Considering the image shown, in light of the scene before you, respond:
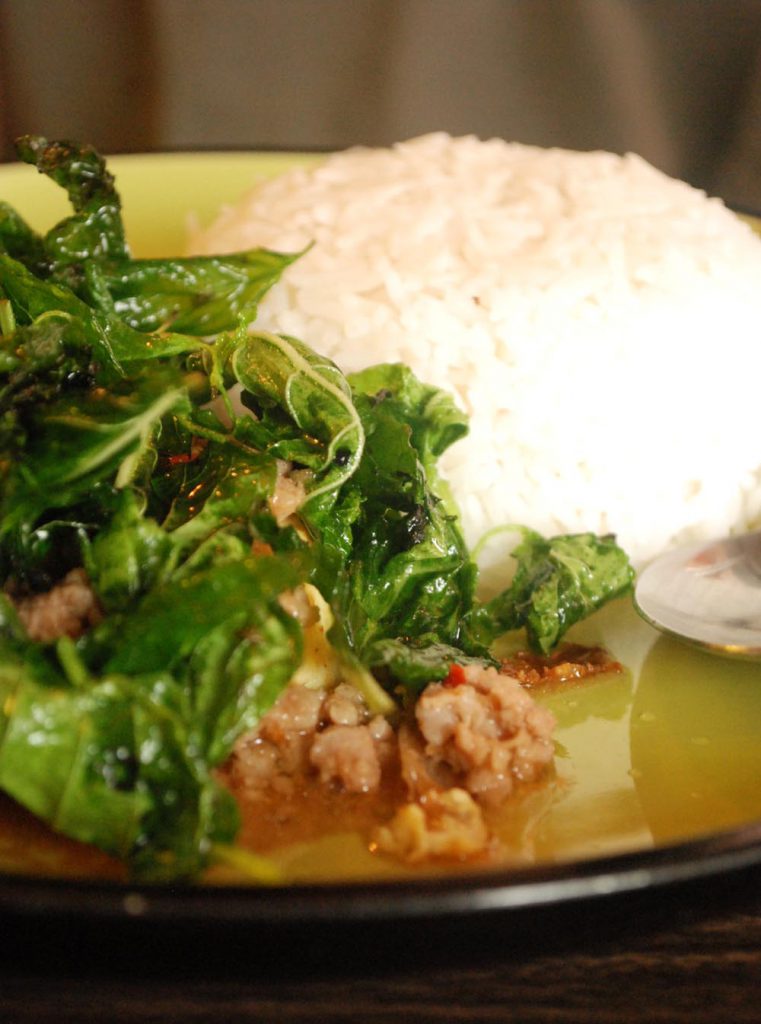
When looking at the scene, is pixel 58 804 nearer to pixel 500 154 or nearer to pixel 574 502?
pixel 574 502

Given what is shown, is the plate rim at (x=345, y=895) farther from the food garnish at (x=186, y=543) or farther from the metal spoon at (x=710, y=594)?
the metal spoon at (x=710, y=594)

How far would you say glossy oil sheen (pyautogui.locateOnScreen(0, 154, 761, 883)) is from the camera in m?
1.32

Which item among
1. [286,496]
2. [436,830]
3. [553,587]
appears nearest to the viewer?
[436,830]

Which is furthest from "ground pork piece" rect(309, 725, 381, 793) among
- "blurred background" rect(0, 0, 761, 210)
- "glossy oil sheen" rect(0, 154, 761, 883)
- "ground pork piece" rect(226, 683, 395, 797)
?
"blurred background" rect(0, 0, 761, 210)

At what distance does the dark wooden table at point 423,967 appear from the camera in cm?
102

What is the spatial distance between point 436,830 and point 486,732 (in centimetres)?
23

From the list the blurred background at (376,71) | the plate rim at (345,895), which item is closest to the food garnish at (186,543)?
the plate rim at (345,895)

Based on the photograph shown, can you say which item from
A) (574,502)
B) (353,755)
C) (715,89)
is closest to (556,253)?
(574,502)

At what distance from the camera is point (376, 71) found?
19.8ft

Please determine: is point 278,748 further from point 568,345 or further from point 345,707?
point 568,345

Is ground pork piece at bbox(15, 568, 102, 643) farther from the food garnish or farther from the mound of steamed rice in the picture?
the mound of steamed rice

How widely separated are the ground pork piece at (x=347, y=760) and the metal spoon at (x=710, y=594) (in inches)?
26.6

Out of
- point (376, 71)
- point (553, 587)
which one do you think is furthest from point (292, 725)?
point (376, 71)

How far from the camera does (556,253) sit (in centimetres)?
230
